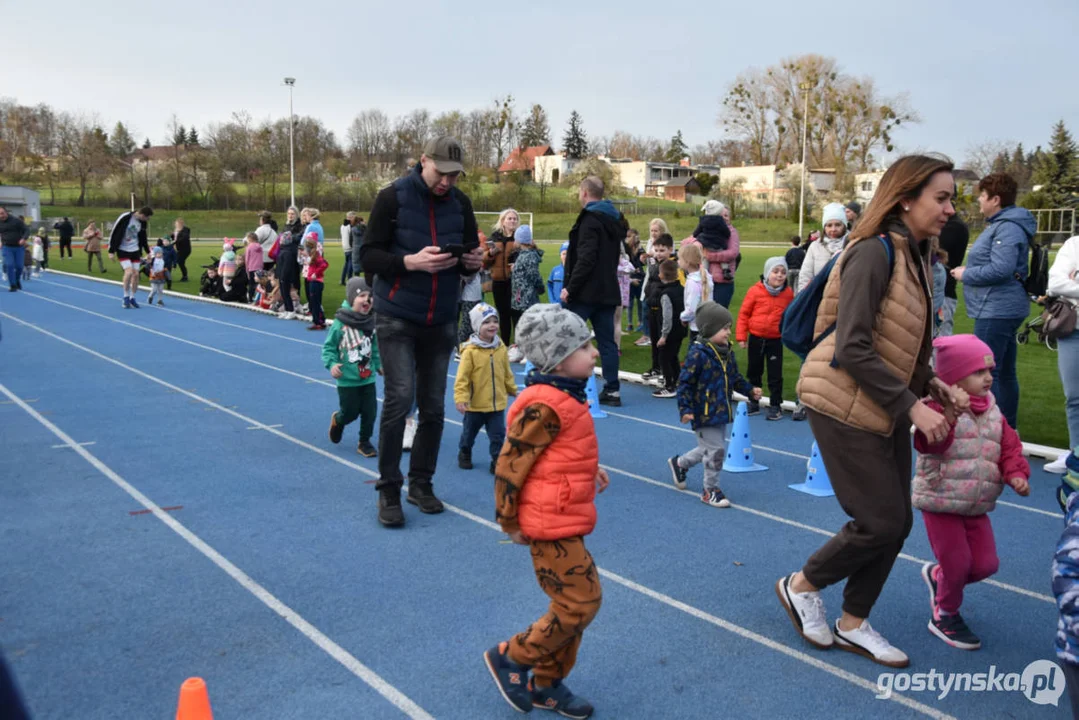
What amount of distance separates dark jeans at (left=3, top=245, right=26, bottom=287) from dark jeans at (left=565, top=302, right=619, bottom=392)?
1933 centimetres

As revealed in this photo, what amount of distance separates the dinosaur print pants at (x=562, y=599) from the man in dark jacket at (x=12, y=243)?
2254 centimetres

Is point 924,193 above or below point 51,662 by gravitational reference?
above

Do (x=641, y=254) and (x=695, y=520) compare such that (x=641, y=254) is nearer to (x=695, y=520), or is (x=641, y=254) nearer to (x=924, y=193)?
(x=695, y=520)

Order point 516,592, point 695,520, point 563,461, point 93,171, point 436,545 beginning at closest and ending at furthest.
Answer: point 563,461 < point 516,592 < point 436,545 < point 695,520 < point 93,171

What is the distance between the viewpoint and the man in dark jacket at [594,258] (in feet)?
30.1

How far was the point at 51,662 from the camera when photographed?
13.0 feet

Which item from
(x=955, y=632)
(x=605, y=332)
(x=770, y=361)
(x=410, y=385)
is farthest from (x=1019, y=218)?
(x=410, y=385)

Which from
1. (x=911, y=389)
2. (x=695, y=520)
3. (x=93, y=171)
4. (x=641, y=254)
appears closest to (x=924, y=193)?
(x=911, y=389)

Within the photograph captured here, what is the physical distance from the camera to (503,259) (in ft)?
40.1

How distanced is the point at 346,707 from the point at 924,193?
318 centimetres

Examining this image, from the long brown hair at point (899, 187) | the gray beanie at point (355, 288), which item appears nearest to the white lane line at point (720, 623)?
the gray beanie at point (355, 288)

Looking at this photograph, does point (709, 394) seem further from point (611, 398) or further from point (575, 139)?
point (575, 139)

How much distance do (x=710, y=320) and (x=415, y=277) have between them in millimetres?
2208

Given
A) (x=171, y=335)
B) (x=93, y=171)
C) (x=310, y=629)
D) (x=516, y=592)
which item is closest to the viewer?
(x=310, y=629)
